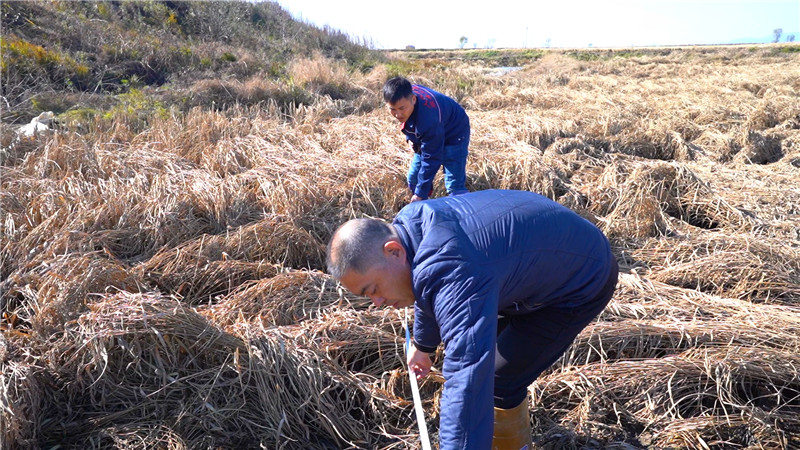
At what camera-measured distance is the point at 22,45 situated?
348 inches

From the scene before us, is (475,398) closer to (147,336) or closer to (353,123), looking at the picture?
(147,336)

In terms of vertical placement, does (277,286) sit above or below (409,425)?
above

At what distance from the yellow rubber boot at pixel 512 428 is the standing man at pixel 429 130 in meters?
2.18

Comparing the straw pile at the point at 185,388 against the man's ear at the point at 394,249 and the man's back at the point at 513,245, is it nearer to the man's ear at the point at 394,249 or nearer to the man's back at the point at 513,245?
the man's back at the point at 513,245

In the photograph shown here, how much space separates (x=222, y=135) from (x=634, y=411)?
206 inches

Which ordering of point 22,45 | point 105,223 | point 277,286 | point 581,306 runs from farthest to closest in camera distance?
point 22,45 < point 105,223 < point 277,286 < point 581,306

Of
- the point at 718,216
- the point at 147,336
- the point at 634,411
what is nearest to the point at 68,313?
the point at 147,336

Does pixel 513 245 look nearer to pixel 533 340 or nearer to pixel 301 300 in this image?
pixel 533 340

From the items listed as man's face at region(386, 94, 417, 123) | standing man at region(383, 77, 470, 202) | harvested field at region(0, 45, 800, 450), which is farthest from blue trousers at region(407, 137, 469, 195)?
harvested field at region(0, 45, 800, 450)

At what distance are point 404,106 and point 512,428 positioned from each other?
8.04 feet

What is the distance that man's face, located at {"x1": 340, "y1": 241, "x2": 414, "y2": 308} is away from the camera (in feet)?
4.91

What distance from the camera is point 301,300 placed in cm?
331

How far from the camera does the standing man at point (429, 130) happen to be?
3.79 meters

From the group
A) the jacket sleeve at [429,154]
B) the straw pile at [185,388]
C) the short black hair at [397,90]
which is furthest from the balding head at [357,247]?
the jacket sleeve at [429,154]
